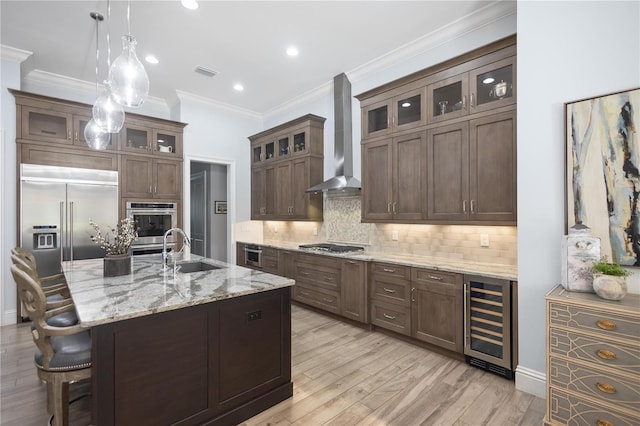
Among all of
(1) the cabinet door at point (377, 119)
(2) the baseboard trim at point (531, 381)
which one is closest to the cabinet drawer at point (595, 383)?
(2) the baseboard trim at point (531, 381)

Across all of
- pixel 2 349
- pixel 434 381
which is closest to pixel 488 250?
pixel 434 381

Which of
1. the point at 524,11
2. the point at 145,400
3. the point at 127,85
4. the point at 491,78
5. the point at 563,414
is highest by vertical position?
the point at 524,11

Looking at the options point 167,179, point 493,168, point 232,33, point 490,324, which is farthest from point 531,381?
point 167,179

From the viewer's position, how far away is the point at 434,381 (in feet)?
8.41

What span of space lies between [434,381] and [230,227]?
4.62 metres

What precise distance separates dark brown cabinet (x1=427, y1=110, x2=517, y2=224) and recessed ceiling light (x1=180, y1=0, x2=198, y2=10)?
8.74 feet

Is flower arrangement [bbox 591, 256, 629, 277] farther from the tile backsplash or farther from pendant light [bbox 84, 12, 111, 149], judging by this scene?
pendant light [bbox 84, 12, 111, 149]

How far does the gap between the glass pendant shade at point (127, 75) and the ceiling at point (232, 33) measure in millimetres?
1091

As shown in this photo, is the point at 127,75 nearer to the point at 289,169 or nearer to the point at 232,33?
the point at 232,33

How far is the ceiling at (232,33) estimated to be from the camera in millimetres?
3029

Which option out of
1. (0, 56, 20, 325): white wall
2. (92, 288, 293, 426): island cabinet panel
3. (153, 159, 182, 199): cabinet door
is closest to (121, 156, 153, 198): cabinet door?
(153, 159, 182, 199): cabinet door

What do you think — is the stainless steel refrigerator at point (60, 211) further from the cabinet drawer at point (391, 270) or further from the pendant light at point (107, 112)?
the cabinet drawer at point (391, 270)

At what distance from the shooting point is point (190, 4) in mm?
2932

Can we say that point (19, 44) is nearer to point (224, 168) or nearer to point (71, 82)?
point (71, 82)
